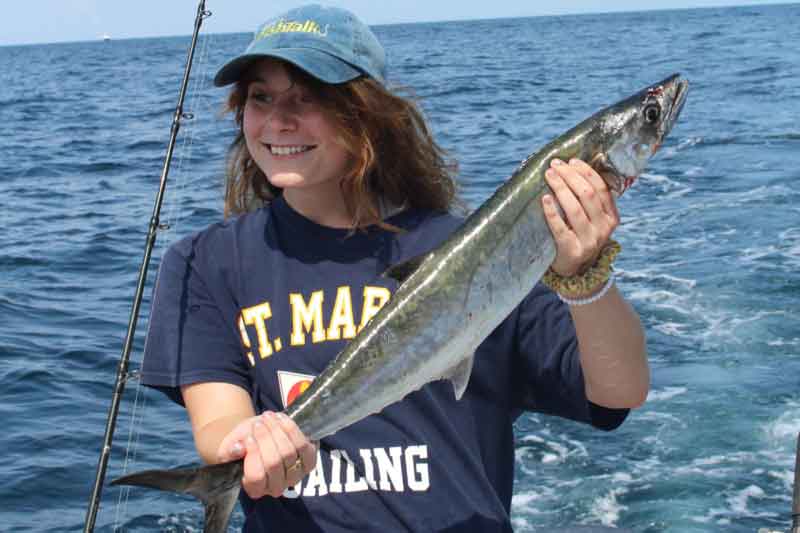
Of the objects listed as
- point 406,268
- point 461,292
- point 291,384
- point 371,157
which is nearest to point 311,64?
point 371,157

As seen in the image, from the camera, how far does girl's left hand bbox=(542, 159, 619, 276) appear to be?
7.18 ft

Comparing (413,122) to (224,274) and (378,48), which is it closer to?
(378,48)

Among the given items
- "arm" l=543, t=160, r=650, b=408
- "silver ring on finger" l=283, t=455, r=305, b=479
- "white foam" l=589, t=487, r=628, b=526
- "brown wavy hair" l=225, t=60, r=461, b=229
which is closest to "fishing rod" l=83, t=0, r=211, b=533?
"brown wavy hair" l=225, t=60, r=461, b=229

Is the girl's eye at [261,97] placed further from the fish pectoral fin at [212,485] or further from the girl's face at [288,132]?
the fish pectoral fin at [212,485]

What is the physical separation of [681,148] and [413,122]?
15.3 metres

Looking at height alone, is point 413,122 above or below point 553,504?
above

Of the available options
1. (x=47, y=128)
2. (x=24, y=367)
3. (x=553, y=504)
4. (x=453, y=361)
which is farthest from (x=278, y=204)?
(x=47, y=128)

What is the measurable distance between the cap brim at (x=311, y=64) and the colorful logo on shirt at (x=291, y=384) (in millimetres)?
769

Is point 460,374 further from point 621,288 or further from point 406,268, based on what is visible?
point 621,288

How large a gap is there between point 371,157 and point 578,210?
723 millimetres

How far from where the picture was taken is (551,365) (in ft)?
8.46

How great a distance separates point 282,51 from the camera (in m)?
2.57

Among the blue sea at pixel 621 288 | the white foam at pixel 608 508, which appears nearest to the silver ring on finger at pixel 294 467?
the blue sea at pixel 621 288

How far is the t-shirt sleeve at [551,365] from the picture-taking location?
2.54 m
